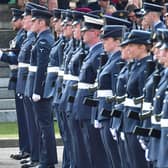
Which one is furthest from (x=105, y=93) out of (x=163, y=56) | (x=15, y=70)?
(x=15, y=70)

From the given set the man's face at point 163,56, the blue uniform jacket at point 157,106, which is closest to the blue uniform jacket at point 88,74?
the blue uniform jacket at point 157,106

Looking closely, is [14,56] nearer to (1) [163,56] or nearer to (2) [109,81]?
(2) [109,81]

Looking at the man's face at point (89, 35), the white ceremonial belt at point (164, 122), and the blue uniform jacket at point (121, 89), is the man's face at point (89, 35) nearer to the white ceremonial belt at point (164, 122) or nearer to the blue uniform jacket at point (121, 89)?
the blue uniform jacket at point (121, 89)

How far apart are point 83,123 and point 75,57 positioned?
0.87m

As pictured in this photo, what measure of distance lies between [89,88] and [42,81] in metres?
2.16

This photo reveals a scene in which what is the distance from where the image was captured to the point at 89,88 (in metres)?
14.3

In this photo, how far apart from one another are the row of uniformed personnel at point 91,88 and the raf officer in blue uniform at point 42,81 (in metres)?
0.01

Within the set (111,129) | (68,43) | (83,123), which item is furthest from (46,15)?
(111,129)

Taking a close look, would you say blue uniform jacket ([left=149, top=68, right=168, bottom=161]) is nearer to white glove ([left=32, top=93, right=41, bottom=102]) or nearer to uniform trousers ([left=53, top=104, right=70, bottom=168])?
uniform trousers ([left=53, top=104, right=70, bottom=168])

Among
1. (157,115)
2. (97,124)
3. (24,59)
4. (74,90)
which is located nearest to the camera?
(157,115)

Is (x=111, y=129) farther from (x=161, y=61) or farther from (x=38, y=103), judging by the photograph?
(x=38, y=103)

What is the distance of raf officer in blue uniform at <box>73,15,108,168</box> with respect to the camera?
46.9 feet

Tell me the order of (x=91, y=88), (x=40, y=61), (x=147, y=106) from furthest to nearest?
1. (x=40, y=61)
2. (x=91, y=88)
3. (x=147, y=106)

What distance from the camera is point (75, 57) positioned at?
14922 mm
